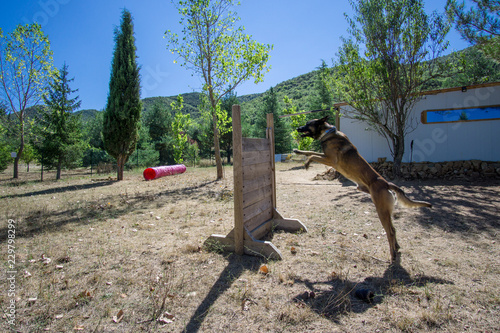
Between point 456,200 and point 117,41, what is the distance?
16.2 m

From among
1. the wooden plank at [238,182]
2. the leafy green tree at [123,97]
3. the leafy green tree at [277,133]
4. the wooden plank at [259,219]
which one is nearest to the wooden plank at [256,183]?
the wooden plank at [238,182]

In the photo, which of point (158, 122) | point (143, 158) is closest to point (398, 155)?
point (143, 158)

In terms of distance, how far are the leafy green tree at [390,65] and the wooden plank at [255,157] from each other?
7563mm

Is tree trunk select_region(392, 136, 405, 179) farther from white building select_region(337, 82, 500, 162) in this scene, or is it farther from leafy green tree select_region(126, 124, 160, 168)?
leafy green tree select_region(126, 124, 160, 168)

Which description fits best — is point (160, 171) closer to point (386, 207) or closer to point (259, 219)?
point (259, 219)

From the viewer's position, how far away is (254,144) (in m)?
4.45

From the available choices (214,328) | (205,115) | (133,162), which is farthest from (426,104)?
(133,162)

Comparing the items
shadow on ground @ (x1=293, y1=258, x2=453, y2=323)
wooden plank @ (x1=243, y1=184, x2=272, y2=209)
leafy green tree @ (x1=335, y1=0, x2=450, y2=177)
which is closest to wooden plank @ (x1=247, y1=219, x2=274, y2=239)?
wooden plank @ (x1=243, y1=184, x2=272, y2=209)

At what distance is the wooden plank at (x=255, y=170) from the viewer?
4082mm

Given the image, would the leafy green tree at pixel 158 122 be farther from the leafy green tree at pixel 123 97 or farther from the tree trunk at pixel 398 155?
the tree trunk at pixel 398 155

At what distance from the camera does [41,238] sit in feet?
15.5

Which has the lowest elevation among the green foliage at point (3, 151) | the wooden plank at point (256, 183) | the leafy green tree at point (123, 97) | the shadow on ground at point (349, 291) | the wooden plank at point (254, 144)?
the shadow on ground at point (349, 291)

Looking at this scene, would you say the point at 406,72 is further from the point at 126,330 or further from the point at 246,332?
the point at 126,330

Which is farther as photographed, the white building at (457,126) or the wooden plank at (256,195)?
the white building at (457,126)
